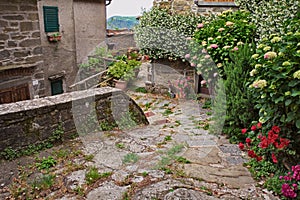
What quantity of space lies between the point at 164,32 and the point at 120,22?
3.71m

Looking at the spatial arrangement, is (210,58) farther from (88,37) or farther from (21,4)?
(88,37)

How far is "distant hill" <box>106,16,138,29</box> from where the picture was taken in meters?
7.94

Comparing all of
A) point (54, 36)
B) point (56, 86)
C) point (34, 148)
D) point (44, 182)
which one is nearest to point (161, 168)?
point (44, 182)

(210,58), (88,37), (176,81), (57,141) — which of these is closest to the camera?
(57,141)

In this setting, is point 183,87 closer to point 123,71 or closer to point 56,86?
point 123,71

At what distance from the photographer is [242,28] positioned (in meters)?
4.63

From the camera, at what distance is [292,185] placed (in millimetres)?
2314

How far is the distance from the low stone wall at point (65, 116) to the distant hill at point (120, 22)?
408 centimetres

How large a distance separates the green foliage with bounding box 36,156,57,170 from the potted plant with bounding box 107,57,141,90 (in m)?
4.17

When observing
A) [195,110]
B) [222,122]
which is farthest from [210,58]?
[222,122]

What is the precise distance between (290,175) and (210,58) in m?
2.92

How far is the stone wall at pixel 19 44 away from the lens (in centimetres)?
525

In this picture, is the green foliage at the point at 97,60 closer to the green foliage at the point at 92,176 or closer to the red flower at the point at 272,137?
the green foliage at the point at 92,176

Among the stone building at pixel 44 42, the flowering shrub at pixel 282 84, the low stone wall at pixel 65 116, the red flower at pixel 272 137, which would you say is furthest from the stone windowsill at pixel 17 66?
the red flower at pixel 272 137
